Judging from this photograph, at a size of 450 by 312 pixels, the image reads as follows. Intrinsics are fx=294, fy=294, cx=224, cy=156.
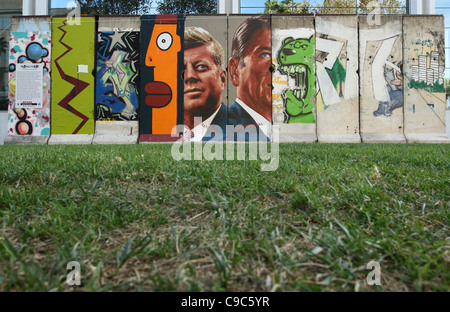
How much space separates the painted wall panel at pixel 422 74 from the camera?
10.7 m

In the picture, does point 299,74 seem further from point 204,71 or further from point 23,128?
point 23,128

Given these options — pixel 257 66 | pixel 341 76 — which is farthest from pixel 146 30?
pixel 341 76

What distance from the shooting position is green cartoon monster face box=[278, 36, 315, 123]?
420 inches

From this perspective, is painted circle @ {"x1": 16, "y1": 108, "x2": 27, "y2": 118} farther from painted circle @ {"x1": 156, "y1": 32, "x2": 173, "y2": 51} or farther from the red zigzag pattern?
painted circle @ {"x1": 156, "y1": 32, "x2": 173, "y2": 51}

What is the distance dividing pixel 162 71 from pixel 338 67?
251 inches

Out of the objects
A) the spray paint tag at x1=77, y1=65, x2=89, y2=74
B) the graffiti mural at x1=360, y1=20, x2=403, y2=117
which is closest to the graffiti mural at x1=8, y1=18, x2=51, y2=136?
the spray paint tag at x1=77, y1=65, x2=89, y2=74

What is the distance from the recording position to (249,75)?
1067cm

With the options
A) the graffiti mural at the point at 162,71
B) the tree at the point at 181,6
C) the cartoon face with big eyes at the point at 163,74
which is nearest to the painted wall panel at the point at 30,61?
the graffiti mural at the point at 162,71

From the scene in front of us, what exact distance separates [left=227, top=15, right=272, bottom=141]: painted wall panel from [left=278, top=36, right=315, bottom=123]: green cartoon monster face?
583 millimetres

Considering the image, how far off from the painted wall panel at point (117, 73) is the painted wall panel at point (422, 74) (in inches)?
386

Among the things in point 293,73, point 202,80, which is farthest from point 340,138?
point 202,80

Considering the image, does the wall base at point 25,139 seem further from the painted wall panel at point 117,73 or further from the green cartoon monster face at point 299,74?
the green cartoon monster face at point 299,74

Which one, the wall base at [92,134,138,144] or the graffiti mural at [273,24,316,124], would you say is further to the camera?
the graffiti mural at [273,24,316,124]
